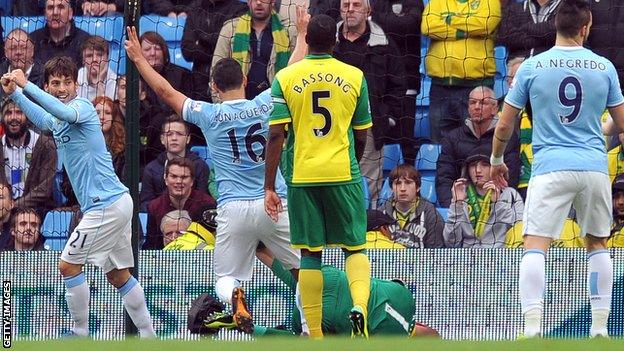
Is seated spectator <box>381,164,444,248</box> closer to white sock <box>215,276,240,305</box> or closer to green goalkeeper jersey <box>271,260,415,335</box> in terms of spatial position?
green goalkeeper jersey <box>271,260,415,335</box>

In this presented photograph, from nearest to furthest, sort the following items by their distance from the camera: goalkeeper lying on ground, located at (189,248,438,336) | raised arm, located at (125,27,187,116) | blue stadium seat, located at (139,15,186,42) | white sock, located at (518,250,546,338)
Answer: white sock, located at (518,250,546,338) → goalkeeper lying on ground, located at (189,248,438,336) → raised arm, located at (125,27,187,116) → blue stadium seat, located at (139,15,186,42)

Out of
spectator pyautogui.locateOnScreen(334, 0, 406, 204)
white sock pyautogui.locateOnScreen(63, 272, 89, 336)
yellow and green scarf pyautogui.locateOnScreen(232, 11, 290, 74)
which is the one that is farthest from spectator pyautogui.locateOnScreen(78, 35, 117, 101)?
white sock pyautogui.locateOnScreen(63, 272, 89, 336)

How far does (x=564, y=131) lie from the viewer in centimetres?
859

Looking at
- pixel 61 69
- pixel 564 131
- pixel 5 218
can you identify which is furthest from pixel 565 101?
pixel 5 218

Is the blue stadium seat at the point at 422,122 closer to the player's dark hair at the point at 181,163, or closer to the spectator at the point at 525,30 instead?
the spectator at the point at 525,30

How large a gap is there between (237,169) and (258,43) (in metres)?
2.40

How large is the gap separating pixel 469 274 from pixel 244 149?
6.94 feet

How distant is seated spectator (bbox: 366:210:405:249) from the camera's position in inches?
439

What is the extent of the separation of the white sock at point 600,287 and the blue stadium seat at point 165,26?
5.28 m

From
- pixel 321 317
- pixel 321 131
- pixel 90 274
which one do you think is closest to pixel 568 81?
pixel 321 131

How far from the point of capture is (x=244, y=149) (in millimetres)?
10094

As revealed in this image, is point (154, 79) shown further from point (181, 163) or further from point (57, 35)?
point (57, 35)

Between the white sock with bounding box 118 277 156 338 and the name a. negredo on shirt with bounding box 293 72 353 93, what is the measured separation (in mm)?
2513

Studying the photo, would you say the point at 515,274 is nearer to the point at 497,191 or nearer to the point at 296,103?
the point at 497,191
